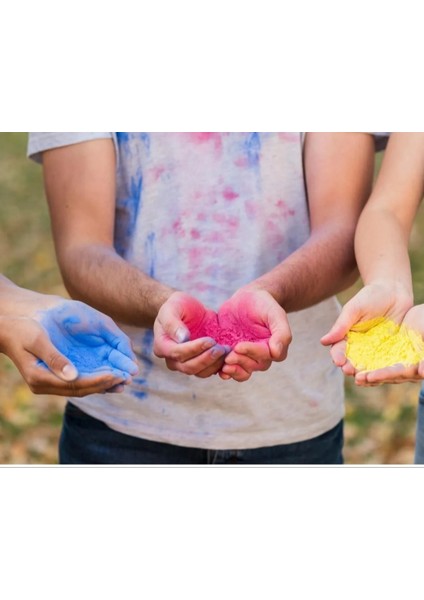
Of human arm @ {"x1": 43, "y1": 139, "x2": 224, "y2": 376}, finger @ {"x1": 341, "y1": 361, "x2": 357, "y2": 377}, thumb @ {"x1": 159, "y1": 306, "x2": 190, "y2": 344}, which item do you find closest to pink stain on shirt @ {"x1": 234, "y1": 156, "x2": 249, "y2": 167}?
human arm @ {"x1": 43, "y1": 139, "x2": 224, "y2": 376}

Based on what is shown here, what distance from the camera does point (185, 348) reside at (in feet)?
4.11

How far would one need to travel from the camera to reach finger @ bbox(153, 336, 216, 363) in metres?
1.25

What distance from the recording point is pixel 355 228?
4.81 feet

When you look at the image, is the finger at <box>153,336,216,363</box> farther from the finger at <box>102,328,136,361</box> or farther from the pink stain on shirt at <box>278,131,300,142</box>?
the pink stain on shirt at <box>278,131,300,142</box>

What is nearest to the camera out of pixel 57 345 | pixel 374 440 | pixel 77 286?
pixel 57 345

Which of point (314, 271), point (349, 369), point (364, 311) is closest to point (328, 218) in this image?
point (314, 271)

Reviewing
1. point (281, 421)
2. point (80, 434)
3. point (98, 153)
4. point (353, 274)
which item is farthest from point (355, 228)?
point (80, 434)

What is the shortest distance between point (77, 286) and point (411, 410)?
144 centimetres

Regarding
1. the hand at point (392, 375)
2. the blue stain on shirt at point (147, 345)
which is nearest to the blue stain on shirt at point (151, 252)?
the blue stain on shirt at point (147, 345)

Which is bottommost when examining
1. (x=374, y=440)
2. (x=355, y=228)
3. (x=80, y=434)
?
(x=374, y=440)

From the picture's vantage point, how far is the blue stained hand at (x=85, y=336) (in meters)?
1.35

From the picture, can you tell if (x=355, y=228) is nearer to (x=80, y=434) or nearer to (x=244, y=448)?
(x=244, y=448)

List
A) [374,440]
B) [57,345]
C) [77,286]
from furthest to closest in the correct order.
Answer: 1. [374,440]
2. [77,286]
3. [57,345]

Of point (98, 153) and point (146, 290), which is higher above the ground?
point (98, 153)
